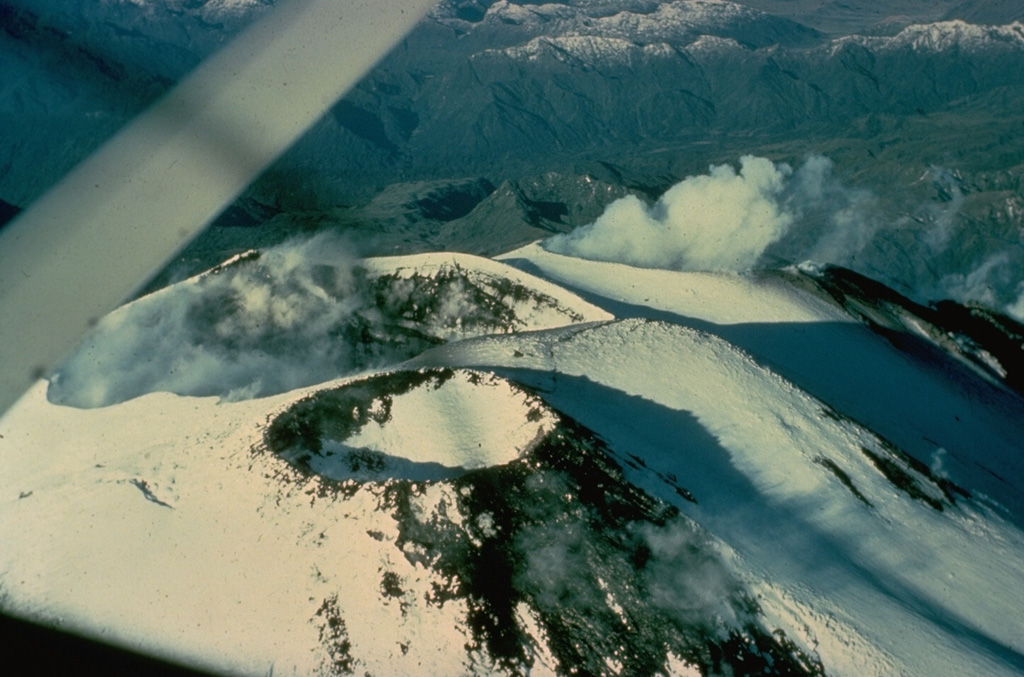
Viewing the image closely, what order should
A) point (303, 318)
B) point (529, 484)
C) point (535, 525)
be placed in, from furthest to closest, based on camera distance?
point (303, 318), point (529, 484), point (535, 525)

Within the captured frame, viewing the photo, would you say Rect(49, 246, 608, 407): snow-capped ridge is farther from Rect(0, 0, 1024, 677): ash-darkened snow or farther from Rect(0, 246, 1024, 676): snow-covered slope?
Rect(0, 246, 1024, 676): snow-covered slope

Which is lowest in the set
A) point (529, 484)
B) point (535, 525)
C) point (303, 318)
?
point (303, 318)

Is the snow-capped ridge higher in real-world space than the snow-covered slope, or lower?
lower

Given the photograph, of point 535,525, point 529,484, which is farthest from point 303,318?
point 535,525

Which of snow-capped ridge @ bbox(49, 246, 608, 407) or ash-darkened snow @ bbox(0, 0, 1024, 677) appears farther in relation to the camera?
snow-capped ridge @ bbox(49, 246, 608, 407)

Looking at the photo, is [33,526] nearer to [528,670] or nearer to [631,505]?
[528,670]

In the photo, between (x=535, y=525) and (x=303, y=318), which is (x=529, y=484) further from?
(x=303, y=318)

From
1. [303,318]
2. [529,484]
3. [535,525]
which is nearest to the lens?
[535,525]

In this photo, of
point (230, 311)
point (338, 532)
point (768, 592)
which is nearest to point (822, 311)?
point (768, 592)

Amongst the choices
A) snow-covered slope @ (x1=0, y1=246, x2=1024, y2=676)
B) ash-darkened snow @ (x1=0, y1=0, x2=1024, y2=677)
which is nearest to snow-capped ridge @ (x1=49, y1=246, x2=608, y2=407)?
ash-darkened snow @ (x1=0, y1=0, x2=1024, y2=677)
